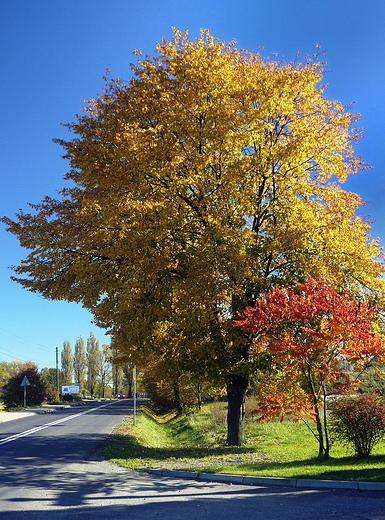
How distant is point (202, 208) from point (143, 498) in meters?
8.49

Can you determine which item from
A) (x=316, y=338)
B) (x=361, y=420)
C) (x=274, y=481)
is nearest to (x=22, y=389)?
(x=274, y=481)

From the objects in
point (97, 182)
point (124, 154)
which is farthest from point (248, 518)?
point (97, 182)

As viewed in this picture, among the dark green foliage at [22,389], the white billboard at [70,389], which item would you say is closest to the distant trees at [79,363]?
the white billboard at [70,389]

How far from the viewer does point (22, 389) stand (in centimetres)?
4331

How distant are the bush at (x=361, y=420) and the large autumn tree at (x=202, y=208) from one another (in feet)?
10.5

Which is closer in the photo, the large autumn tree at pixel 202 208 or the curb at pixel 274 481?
the curb at pixel 274 481

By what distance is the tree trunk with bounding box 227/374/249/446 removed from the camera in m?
14.6

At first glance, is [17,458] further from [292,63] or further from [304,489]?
[292,63]

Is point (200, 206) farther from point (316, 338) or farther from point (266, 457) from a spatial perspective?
point (266, 457)

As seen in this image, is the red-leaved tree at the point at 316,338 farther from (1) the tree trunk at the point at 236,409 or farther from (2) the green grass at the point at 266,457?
(1) the tree trunk at the point at 236,409

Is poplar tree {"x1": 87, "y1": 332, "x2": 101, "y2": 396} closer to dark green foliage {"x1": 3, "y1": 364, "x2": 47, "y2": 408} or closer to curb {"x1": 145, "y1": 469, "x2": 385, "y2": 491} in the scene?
dark green foliage {"x1": 3, "y1": 364, "x2": 47, "y2": 408}

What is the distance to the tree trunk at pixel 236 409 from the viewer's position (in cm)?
1460

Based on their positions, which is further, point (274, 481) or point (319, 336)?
point (319, 336)

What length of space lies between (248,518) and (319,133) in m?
11.1
